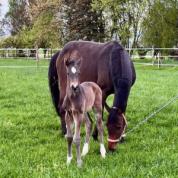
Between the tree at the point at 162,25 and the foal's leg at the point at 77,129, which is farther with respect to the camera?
the tree at the point at 162,25

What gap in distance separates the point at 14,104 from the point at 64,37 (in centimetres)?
3472

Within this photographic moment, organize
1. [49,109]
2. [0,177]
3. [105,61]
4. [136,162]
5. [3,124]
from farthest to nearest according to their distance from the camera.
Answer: [49,109] < [3,124] < [105,61] < [136,162] < [0,177]

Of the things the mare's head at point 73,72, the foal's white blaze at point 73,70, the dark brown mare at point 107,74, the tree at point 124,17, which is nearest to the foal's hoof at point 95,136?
the dark brown mare at point 107,74

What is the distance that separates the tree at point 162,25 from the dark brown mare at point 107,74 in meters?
32.0

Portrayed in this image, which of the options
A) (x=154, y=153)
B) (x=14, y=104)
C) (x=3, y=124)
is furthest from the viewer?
(x=14, y=104)

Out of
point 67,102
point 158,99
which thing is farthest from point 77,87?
point 158,99

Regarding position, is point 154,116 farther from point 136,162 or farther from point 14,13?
point 14,13

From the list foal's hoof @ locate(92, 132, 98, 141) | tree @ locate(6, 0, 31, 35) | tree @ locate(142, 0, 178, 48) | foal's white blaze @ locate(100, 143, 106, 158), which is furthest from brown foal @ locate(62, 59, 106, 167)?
tree @ locate(6, 0, 31, 35)

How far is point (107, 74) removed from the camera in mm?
6418

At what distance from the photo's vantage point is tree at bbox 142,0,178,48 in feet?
128

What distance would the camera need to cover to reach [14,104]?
35.0 feet

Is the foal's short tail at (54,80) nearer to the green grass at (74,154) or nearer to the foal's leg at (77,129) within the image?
the green grass at (74,154)

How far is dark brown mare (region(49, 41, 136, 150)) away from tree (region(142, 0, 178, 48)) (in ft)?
105

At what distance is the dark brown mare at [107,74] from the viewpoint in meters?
5.65
